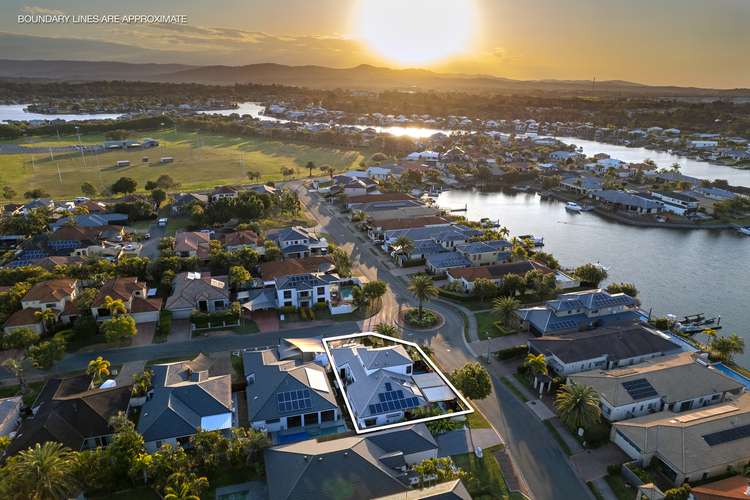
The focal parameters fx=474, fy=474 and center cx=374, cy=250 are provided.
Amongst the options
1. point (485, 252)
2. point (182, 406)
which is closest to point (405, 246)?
point (485, 252)

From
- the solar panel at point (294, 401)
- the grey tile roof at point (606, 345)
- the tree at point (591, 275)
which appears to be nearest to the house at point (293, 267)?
the solar panel at point (294, 401)

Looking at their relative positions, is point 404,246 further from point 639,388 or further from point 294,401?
point 639,388

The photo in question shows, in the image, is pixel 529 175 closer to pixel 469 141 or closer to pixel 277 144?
pixel 469 141

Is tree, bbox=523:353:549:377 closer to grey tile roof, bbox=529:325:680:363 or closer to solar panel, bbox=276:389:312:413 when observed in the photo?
grey tile roof, bbox=529:325:680:363

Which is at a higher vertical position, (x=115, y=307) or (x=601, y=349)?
(x=601, y=349)

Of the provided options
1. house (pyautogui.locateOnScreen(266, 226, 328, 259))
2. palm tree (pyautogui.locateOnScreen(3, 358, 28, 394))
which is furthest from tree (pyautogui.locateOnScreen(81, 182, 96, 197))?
palm tree (pyautogui.locateOnScreen(3, 358, 28, 394))
